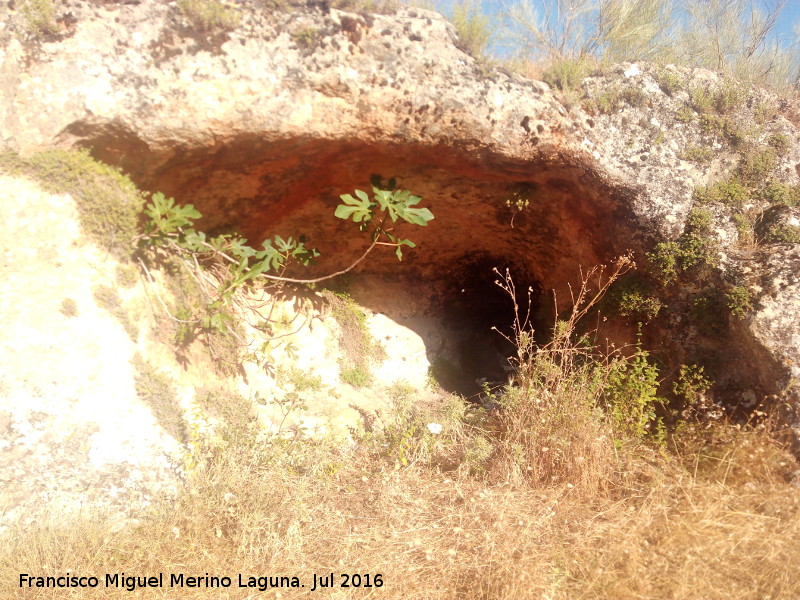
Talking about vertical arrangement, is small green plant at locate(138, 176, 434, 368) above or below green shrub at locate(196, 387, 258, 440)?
above

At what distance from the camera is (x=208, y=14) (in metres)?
3.10

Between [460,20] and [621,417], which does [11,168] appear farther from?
[621,417]

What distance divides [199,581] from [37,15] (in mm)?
3086

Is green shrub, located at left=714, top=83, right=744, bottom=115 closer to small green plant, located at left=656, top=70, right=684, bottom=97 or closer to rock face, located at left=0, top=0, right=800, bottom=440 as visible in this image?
rock face, located at left=0, top=0, right=800, bottom=440

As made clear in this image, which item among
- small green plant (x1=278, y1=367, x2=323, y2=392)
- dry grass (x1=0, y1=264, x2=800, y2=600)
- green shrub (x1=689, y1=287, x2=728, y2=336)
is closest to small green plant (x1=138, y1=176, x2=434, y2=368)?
small green plant (x1=278, y1=367, x2=323, y2=392)

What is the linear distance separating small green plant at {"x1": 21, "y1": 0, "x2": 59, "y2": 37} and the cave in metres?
0.55

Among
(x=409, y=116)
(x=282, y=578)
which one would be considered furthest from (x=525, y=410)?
(x=409, y=116)

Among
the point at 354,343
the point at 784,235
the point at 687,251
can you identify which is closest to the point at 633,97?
the point at 687,251

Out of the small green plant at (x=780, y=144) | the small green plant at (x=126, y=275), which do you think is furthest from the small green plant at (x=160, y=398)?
the small green plant at (x=780, y=144)

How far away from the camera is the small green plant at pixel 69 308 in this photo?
2.93 meters

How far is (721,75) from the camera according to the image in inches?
166

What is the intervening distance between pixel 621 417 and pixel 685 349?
69cm

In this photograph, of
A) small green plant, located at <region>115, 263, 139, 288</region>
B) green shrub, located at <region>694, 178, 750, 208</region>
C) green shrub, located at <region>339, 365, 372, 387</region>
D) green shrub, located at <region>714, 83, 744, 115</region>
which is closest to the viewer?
small green plant, located at <region>115, 263, 139, 288</region>

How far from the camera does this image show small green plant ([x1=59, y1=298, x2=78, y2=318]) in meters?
2.93
